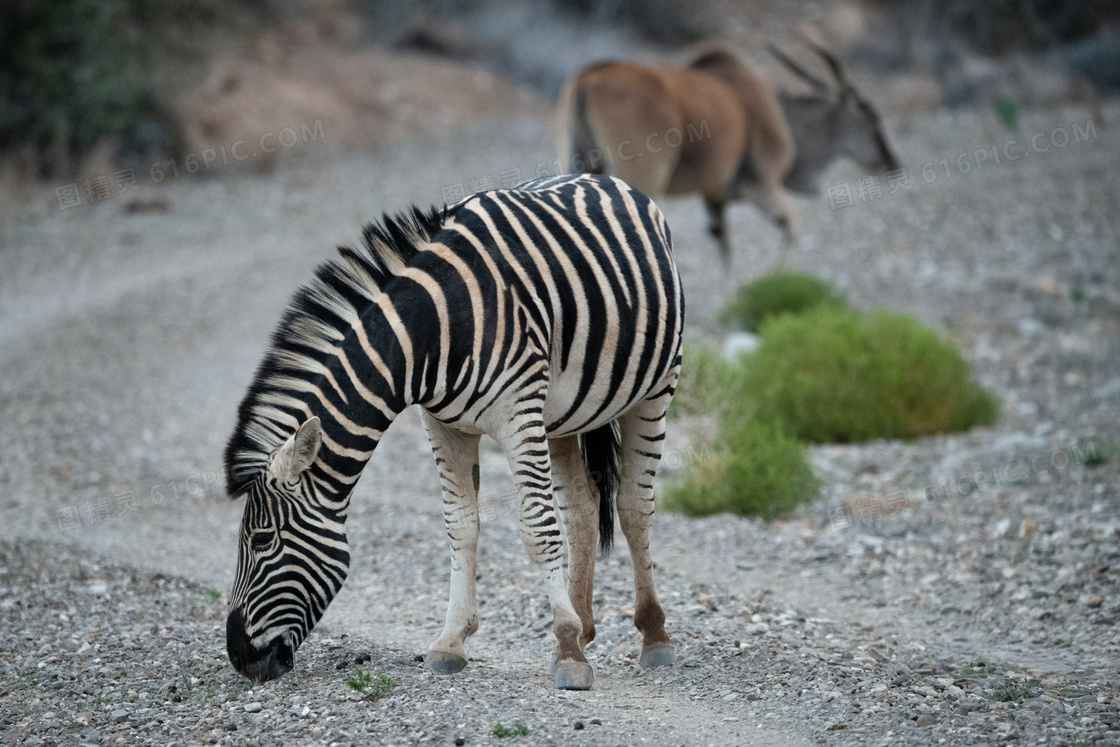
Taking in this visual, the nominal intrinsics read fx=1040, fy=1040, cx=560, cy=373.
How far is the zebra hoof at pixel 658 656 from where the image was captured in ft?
14.9

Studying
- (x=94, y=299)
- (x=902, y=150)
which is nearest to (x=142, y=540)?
(x=94, y=299)

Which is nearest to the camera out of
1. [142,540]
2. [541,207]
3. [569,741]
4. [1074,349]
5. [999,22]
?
[569,741]

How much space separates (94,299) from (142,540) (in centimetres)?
718

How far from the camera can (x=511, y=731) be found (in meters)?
3.70

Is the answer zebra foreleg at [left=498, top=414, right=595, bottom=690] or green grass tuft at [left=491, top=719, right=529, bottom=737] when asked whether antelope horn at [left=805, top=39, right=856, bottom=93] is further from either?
green grass tuft at [left=491, top=719, right=529, bottom=737]

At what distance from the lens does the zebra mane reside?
3.84 metres

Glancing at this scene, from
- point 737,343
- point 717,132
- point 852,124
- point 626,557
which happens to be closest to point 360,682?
point 626,557

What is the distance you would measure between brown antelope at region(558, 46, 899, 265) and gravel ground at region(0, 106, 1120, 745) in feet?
3.65

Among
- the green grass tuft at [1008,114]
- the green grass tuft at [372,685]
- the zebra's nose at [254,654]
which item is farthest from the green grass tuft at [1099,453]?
the green grass tuft at [1008,114]

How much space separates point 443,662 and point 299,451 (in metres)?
1.16

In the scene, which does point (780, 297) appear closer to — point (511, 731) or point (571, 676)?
point (571, 676)

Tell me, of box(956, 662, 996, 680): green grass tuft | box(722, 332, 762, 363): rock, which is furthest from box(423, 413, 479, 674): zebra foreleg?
box(722, 332, 762, 363): rock

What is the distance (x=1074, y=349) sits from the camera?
1018 cm

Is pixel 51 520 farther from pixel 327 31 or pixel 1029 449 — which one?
pixel 327 31
